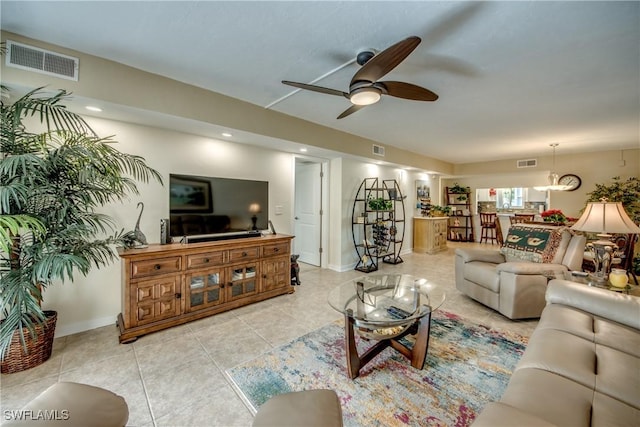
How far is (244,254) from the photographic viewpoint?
314 cm

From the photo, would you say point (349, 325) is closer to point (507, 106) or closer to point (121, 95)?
point (121, 95)

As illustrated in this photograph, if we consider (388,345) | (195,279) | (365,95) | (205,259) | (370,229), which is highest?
(365,95)

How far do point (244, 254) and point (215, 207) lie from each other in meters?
0.70

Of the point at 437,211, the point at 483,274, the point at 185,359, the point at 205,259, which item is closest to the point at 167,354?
the point at 185,359

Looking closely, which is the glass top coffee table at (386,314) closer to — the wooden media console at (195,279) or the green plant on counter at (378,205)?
the wooden media console at (195,279)


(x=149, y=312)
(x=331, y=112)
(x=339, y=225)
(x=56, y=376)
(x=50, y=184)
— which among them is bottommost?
(x=56, y=376)

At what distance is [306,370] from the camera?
1949 mm

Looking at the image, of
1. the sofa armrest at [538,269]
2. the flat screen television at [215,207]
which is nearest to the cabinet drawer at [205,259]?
the flat screen television at [215,207]

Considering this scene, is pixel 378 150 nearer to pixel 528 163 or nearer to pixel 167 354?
pixel 528 163

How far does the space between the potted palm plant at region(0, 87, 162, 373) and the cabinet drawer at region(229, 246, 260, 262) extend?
127 cm

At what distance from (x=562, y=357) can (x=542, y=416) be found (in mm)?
530

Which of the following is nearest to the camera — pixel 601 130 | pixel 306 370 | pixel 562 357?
pixel 562 357

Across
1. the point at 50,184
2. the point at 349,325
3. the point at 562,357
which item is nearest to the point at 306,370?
the point at 349,325

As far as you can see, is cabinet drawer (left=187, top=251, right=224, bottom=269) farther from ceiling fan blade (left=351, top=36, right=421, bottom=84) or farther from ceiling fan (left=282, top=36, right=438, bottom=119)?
ceiling fan blade (left=351, top=36, right=421, bottom=84)
